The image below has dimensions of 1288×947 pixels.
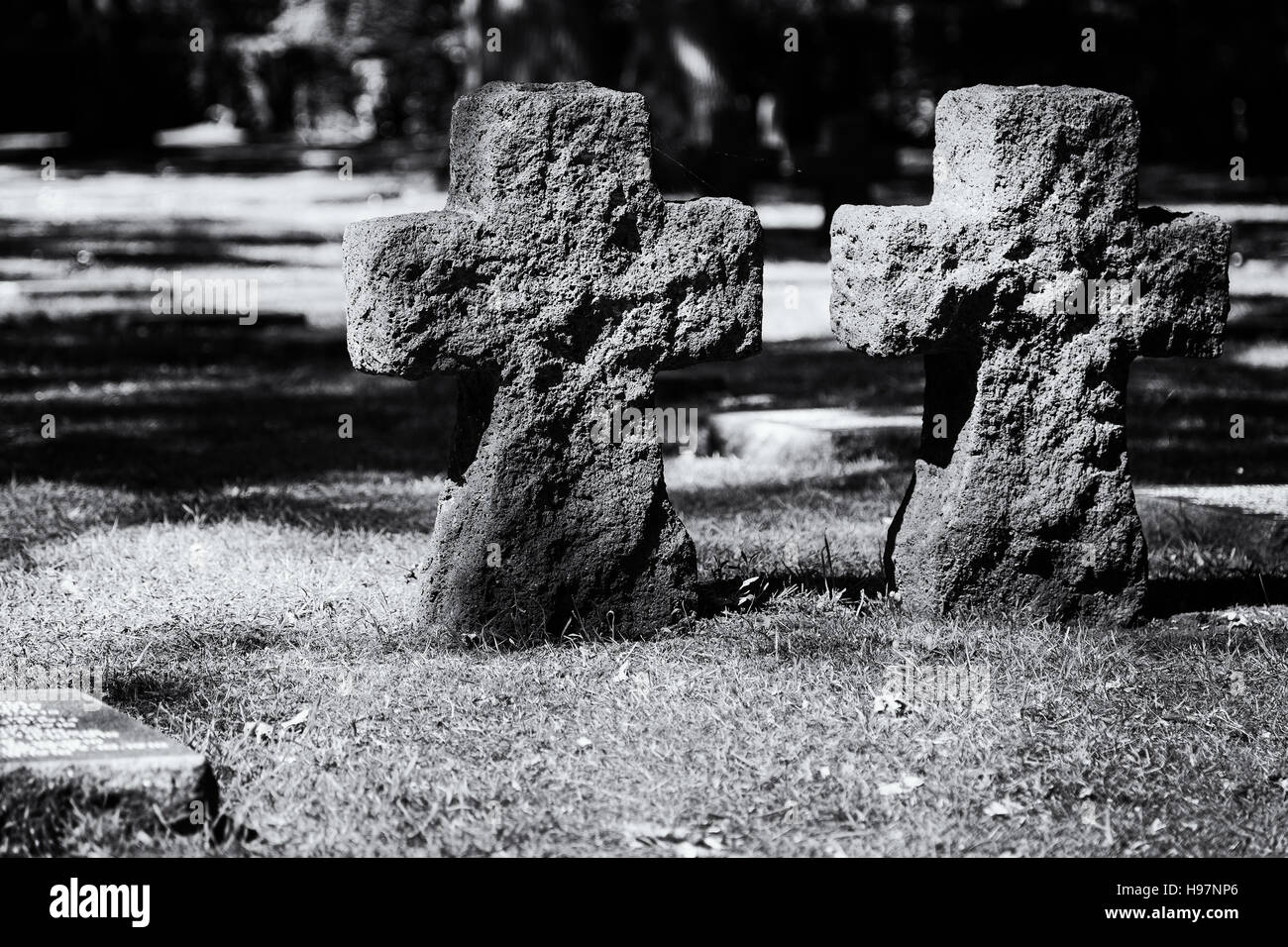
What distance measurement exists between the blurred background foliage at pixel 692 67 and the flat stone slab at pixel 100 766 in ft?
37.8

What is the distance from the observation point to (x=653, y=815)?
385 cm

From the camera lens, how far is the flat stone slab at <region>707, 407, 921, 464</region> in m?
7.68

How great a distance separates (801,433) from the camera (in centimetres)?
769

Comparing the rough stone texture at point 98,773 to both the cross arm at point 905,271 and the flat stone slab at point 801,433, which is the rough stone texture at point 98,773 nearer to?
the cross arm at point 905,271

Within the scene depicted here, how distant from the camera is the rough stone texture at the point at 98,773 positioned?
3590 mm

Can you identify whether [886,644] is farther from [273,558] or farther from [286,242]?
[286,242]

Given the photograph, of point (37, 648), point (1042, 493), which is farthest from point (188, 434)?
point (1042, 493)

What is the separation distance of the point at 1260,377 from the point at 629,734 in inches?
277

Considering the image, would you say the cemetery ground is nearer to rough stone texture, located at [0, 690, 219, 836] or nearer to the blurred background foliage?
rough stone texture, located at [0, 690, 219, 836]

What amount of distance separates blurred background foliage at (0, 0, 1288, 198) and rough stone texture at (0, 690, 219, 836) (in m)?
11.6

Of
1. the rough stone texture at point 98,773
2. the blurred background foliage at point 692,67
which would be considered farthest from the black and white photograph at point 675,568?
the blurred background foliage at point 692,67

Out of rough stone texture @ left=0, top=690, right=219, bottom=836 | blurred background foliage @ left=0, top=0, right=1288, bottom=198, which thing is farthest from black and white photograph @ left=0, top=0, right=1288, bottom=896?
blurred background foliage @ left=0, top=0, right=1288, bottom=198

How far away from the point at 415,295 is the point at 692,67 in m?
13.3

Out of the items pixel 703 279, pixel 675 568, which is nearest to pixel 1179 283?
pixel 703 279
